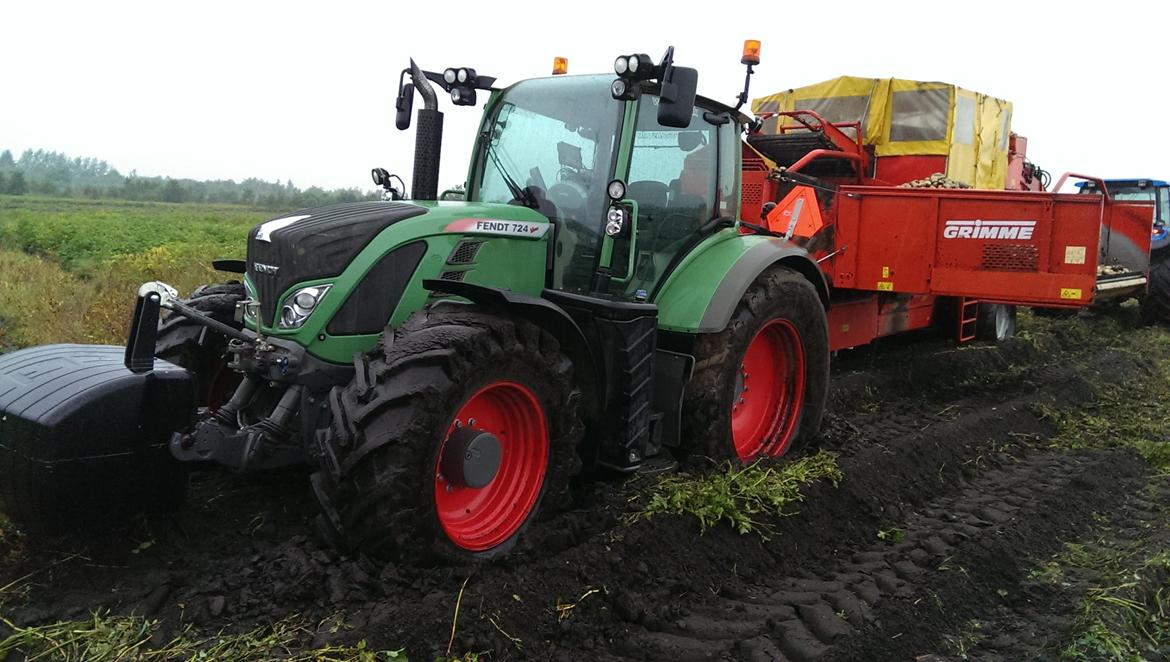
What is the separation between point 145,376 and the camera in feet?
11.0

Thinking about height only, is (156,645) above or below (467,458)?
below

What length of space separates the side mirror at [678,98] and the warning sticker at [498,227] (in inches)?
31.4

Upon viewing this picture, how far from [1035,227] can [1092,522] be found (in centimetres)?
246

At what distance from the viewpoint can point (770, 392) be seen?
5441mm

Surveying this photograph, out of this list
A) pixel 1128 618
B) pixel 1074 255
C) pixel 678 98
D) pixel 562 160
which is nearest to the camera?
pixel 1128 618

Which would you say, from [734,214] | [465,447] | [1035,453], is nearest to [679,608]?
[465,447]

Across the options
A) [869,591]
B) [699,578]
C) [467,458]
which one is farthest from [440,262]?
[869,591]

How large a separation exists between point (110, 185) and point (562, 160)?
48.8 metres

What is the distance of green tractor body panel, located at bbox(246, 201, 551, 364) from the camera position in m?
3.57

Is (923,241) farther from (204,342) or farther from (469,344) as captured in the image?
(204,342)

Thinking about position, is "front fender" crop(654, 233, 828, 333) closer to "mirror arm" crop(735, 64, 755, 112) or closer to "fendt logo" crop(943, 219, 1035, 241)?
"mirror arm" crop(735, 64, 755, 112)

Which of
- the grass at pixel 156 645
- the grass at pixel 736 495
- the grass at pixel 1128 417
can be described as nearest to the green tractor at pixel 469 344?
the grass at pixel 736 495

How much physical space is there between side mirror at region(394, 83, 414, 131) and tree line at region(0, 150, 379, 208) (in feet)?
111

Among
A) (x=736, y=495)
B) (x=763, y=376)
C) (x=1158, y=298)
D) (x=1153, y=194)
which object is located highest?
(x=1153, y=194)
